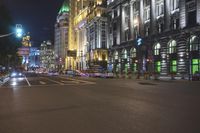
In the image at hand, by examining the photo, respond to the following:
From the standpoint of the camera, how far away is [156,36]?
64.9 m

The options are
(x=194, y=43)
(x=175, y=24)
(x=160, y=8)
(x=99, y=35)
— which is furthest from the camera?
(x=99, y=35)

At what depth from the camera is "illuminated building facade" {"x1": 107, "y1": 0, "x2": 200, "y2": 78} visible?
178 ft

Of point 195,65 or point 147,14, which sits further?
point 147,14

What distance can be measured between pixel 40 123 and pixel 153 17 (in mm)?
61531

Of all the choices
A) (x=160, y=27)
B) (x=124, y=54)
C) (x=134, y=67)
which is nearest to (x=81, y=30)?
(x=124, y=54)

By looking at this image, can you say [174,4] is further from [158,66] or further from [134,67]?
[134,67]

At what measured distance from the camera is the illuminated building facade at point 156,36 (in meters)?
54.2

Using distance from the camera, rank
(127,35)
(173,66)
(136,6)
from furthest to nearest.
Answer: (127,35)
(136,6)
(173,66)

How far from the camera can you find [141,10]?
7462cm

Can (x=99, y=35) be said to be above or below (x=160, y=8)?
below

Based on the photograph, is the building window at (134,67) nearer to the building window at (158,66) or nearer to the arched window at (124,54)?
the arched window at (124,54)

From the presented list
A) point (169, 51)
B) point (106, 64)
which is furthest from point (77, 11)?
point (169, 51)

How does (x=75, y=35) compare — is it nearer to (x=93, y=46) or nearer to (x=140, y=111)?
(x=93, y=46)

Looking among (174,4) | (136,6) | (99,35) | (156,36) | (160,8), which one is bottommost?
(156,36)
